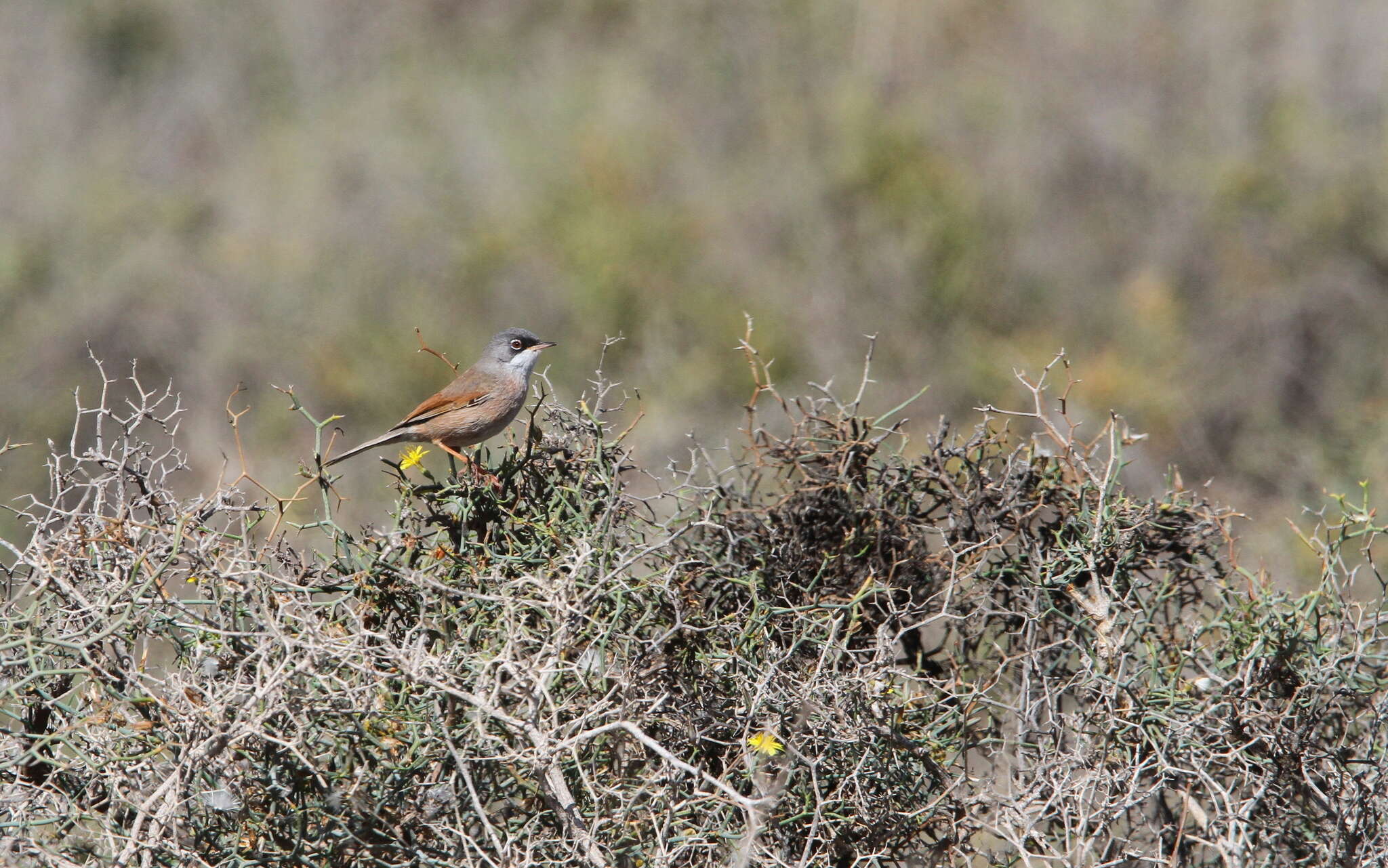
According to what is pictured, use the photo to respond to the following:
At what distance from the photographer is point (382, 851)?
242cm

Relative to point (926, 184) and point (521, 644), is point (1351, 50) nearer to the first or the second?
point (926, 184)

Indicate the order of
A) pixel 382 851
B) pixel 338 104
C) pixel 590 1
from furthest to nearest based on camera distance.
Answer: pixel 590 1 → pixel 338 104 → pixel 382 851

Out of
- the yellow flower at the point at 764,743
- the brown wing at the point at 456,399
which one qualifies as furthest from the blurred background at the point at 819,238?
the yellow flower at the point at 764,743

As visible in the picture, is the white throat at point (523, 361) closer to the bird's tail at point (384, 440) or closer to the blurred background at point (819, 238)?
the bird's tail at point (384, 440)

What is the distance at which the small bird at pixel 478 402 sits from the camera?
4.51 metres

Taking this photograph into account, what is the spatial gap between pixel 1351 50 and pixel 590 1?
12290mm

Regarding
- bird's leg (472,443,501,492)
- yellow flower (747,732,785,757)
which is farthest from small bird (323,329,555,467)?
yellow flower (747,732,785,757)

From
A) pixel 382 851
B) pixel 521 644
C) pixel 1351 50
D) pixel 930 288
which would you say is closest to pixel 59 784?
pixel 382 851

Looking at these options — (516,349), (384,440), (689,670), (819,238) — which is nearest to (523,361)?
(516,349)

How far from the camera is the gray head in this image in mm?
4668

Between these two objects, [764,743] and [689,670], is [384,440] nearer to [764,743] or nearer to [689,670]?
[689,670]

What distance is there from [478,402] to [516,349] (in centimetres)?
32

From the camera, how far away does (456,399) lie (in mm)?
4559

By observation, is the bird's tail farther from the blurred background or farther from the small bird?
the blurred background
